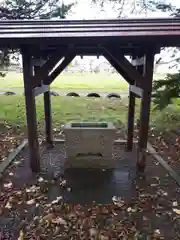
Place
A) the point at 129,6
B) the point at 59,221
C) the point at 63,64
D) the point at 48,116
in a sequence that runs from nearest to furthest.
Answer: the point at 59,221, the point at 63,64, the point at 48,116, the point at 129,6

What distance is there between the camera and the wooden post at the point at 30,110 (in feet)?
12.6

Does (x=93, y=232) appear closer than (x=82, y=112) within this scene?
Yes

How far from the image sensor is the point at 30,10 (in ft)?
23.5

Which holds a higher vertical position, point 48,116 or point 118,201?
point 48,116

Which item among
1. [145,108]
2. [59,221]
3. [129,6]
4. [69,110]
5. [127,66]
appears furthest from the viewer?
[69,110]

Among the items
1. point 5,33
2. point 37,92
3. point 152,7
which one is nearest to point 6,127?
point 37,92

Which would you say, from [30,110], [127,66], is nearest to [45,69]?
[30,110]

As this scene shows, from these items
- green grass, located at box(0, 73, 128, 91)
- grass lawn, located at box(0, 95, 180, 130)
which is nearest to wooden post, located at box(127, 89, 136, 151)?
Answer: grass lawn, located at box(0, 95, 180, 130)

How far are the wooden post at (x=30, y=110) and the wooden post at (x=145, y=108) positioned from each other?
5.58ft

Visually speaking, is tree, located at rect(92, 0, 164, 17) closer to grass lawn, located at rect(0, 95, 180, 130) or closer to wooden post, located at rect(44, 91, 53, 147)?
grass lawn, located at rect(0, 95, 180, 130)

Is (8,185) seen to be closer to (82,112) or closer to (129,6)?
(82,112)

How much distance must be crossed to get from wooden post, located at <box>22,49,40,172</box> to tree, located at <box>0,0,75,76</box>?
11.0 feet

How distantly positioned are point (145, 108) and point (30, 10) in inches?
195

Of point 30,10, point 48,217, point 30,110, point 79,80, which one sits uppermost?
point 30,10
